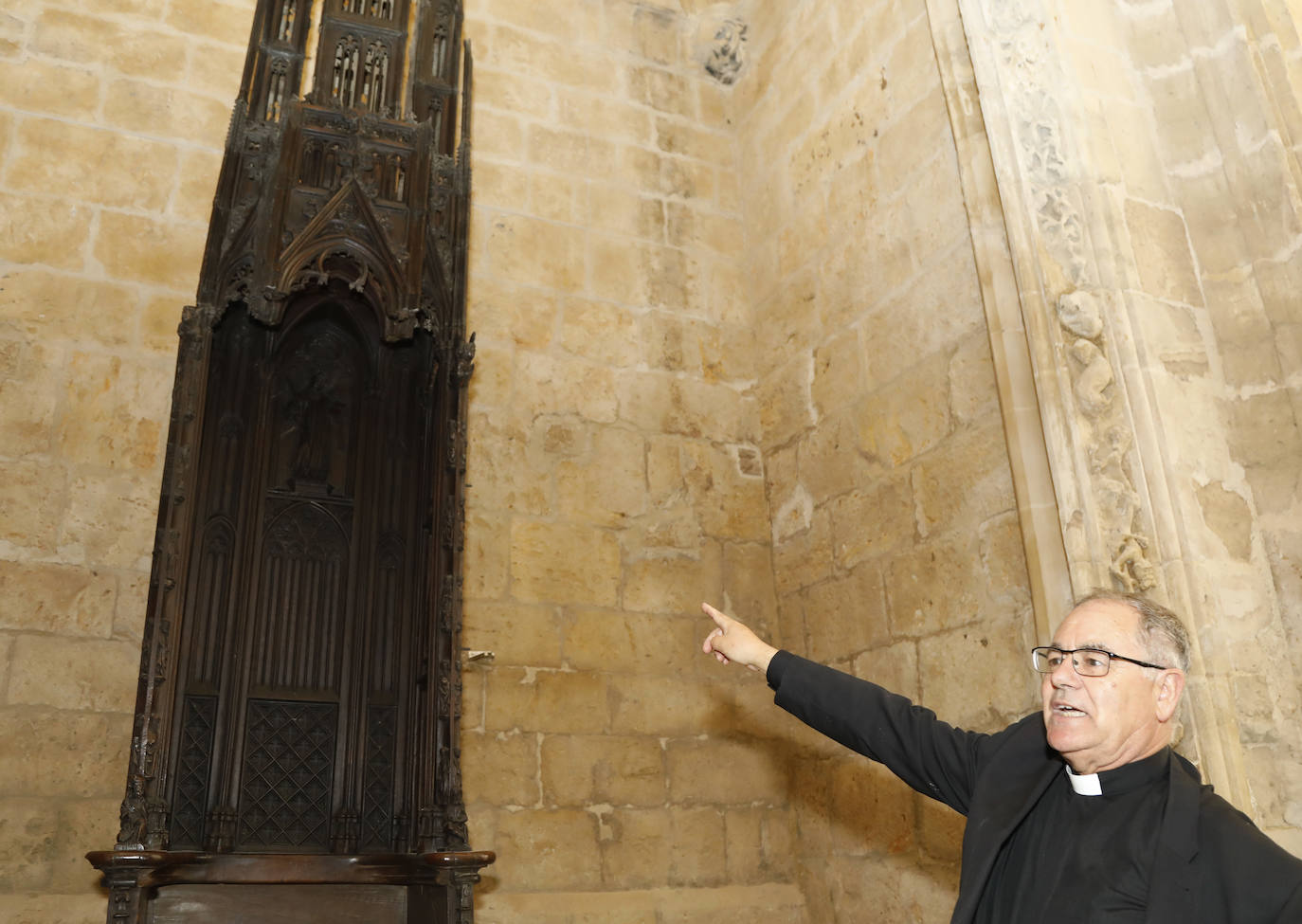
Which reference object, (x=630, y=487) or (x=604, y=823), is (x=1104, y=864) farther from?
(x=630, y=487)

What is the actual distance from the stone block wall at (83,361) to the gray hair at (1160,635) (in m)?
3.04

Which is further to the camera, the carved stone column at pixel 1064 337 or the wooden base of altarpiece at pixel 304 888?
the wooden base of altarpiece at pixel 304 888

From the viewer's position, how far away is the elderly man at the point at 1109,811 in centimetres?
152

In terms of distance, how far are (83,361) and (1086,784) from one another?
3463 mm

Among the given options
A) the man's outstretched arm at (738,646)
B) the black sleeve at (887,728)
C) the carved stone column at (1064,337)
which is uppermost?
the carved stone column at (1064,337)

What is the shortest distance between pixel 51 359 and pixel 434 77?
1778mm

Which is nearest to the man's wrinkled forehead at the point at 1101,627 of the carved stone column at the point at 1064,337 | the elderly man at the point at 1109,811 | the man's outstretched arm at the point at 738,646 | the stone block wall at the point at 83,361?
the elderly man at the point at 1109,811

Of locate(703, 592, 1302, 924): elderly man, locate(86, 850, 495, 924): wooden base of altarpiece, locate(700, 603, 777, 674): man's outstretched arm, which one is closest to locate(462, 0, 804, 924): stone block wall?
locate(86, 850, 495, 924): wooden base of altarpiece

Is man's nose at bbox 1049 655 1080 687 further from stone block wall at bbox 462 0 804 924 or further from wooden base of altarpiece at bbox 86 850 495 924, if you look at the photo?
stone block wall at bbox 462 0 804 924

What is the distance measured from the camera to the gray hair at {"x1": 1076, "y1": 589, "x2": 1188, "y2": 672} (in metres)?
1.77

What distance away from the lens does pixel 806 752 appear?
4277 millimetres

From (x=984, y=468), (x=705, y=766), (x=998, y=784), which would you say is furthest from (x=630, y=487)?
(x=998, y=784)

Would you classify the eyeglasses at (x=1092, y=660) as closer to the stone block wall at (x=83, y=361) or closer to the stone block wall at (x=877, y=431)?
the stone block wall at (x=877, y=431)

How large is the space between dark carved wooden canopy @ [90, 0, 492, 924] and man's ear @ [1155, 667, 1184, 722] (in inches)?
81.0
